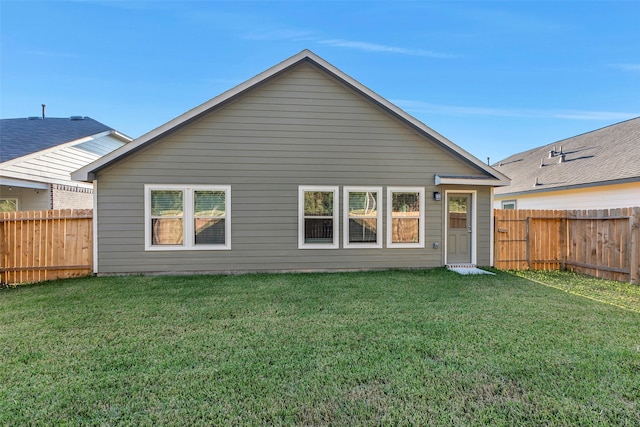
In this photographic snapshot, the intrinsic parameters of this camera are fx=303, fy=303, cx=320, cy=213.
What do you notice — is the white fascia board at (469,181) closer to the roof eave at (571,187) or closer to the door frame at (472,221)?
the door frame at (472,221)

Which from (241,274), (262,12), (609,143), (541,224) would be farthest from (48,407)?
(609,143)

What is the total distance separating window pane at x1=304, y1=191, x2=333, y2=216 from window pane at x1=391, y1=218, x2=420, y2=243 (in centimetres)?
179

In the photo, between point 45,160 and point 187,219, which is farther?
point 45,160

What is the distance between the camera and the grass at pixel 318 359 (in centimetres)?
236

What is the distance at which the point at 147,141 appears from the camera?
23.9 ft

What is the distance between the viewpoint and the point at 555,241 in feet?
28.4

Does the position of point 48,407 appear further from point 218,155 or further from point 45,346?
point 218,155

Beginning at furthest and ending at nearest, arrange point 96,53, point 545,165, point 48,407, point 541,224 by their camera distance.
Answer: point 545,165, point 96,53, point 541,224, point 48,407

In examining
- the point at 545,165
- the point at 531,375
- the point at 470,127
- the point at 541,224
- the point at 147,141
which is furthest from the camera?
the point at 470,127

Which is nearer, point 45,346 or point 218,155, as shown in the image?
point 45,346

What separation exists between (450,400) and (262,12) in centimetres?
1203

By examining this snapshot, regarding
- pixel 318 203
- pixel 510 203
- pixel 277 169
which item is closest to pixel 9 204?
pixel 277 169

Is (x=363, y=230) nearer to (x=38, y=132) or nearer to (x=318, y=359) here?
(x=318, y=359)

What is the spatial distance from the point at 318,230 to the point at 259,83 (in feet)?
13.2
